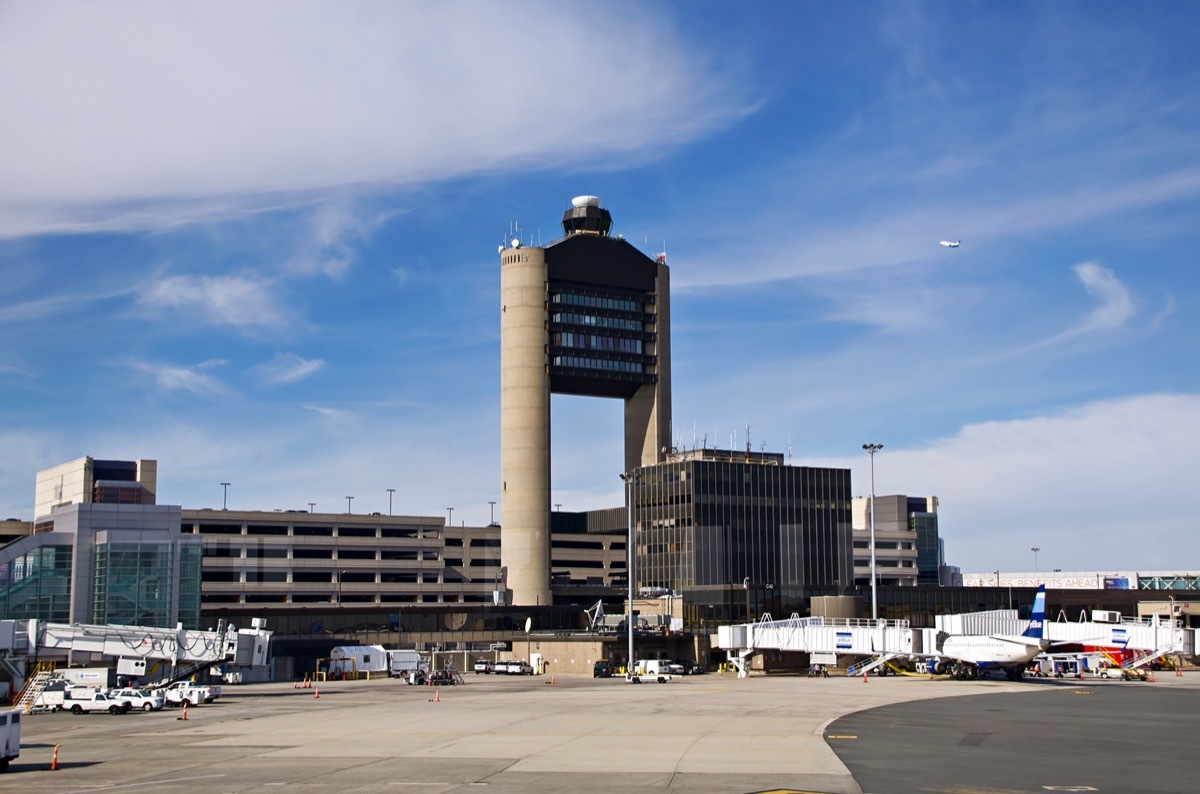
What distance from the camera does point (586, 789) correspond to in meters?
42.1

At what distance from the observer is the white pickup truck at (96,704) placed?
84.8 meters

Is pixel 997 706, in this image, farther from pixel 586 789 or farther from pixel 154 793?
pixel 154 793

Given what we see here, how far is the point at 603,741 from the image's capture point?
5825 cm

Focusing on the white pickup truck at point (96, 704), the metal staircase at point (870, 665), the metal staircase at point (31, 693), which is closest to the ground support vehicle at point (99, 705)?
the white pickup truck at point (96, 704)

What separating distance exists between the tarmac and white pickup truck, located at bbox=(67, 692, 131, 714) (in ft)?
3.58

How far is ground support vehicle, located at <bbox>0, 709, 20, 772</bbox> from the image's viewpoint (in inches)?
1973

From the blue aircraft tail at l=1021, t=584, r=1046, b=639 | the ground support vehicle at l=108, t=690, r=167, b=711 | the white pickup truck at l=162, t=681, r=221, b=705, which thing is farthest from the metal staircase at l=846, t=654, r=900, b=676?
the ground support vehicle at l=108, t=690, r=167, b=711

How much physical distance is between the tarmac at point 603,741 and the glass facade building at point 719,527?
3545 inches

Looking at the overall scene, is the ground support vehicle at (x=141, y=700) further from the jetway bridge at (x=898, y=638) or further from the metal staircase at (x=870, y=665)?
the metal staircase at (x=870, y=665)

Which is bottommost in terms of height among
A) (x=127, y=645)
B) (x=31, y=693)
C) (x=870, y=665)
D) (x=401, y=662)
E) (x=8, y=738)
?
(x=870, y=665)

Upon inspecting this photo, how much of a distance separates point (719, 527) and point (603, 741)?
135 m

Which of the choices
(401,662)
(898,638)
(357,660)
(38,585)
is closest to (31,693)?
(38,585)

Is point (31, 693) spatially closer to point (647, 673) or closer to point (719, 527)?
point (647, 673)

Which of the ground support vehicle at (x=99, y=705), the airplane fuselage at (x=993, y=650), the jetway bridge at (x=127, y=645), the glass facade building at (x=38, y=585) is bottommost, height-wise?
the ground support vehicle at (x=99, y=705)
